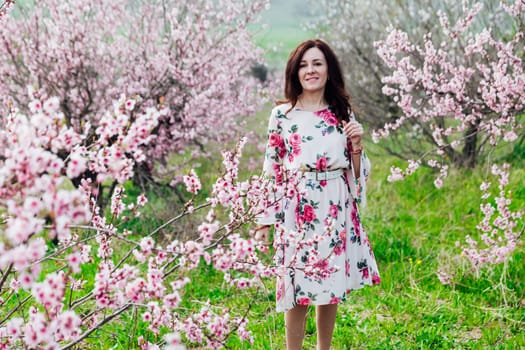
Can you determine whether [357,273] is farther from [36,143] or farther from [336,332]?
[36,143]

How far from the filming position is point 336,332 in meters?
3.40

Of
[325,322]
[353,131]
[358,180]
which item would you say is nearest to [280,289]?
[325,322]

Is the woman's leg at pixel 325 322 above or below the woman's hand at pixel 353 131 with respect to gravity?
below

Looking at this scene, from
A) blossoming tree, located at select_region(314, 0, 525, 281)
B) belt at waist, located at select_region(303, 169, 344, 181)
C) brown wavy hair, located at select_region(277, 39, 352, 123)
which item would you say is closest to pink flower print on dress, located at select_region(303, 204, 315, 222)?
belt at waist, located at select_region(303, 169, 344, 181)

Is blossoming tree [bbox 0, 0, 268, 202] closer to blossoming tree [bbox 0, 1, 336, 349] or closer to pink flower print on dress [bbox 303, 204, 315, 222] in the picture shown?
blossoming tree [bbox 0, 1, 336, 349]

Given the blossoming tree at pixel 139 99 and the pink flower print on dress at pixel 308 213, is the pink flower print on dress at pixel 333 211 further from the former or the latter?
the blossoming tree at pixel 139 99

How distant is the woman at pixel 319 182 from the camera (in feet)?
8.55

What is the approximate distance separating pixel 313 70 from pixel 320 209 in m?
0.73

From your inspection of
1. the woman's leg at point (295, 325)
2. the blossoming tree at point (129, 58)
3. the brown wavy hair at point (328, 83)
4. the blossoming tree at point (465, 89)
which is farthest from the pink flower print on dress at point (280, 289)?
the blossoming tree at point (129, 58)

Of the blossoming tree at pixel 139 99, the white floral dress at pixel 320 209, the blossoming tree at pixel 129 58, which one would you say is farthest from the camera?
the blossoming tree at pixel 129 58

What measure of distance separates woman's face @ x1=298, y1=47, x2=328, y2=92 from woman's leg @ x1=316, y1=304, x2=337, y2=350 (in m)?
1.18

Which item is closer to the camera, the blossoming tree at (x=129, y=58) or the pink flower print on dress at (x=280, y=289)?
the pink flower print on dress at (x=280, y=289)

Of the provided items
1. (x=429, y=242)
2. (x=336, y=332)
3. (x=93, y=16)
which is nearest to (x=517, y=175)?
(x=429, y=242)

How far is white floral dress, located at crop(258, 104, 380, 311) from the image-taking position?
8.52 ft
